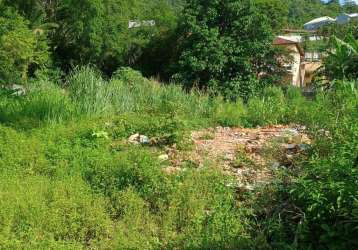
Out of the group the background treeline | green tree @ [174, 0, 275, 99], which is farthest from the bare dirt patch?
green tree @ [174, 0, 275, 99]

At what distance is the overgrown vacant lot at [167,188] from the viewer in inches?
140

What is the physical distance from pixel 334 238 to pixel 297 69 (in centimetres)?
2779

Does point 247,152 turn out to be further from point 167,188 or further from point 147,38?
point 147,38

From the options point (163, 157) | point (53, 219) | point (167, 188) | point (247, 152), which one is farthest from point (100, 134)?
point (53, 219)

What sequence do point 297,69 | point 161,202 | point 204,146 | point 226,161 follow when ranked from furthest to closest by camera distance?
point 297,69
point 204,146
point 226,161
point 161,202

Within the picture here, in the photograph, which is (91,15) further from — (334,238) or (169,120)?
(334,238)

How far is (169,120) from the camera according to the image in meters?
6.51

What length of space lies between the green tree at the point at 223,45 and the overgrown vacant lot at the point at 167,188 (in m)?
10.2

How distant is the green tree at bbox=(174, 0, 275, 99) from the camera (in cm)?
1709

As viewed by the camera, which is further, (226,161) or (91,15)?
(91,15)

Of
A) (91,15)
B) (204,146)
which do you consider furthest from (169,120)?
(91,15)

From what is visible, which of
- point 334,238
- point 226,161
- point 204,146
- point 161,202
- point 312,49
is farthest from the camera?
point 312,49

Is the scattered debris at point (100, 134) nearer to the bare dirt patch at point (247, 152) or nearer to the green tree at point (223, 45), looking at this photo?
the bare dirt patch at point (247, 152)

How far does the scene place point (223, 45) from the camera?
17.3m
